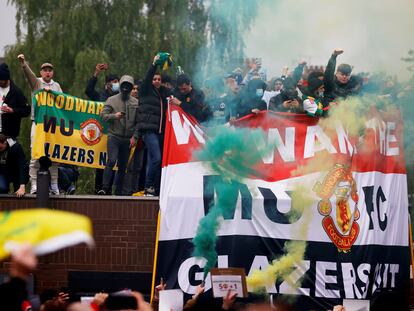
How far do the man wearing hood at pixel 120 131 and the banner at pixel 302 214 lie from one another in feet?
3.46

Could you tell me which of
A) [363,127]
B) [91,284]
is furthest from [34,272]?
[363,127]

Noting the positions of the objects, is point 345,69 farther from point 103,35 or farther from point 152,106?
point 103,35

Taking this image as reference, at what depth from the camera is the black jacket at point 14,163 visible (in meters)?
14.6

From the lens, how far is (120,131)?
14945 millimetres

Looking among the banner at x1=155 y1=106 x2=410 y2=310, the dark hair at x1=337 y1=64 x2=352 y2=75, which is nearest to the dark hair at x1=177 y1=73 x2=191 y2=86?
the banner at x1=155 y1=106 x2=410 y2=310

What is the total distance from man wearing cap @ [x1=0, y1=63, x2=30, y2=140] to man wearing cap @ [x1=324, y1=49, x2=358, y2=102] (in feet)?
12.2

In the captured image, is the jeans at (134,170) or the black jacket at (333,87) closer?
the black jacket at (333,87)

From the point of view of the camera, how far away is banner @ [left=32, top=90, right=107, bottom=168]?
48.8 feet

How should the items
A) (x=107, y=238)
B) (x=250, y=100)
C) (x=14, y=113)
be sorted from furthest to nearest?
(x=14, y=113)
(x=250, y=100)
(x=107, y=238)

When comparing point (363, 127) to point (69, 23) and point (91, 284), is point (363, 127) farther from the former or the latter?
point (69, 23)

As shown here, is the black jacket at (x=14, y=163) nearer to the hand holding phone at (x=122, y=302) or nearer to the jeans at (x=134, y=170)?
the jeans at (x=134, y=170)

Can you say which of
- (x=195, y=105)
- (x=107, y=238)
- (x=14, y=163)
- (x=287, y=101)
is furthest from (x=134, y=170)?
(x=287, y=101)

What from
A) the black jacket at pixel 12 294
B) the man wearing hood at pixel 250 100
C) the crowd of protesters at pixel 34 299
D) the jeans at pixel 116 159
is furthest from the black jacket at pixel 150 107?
the black jacket at pixel 12 294

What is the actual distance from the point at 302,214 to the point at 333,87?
1594mm
